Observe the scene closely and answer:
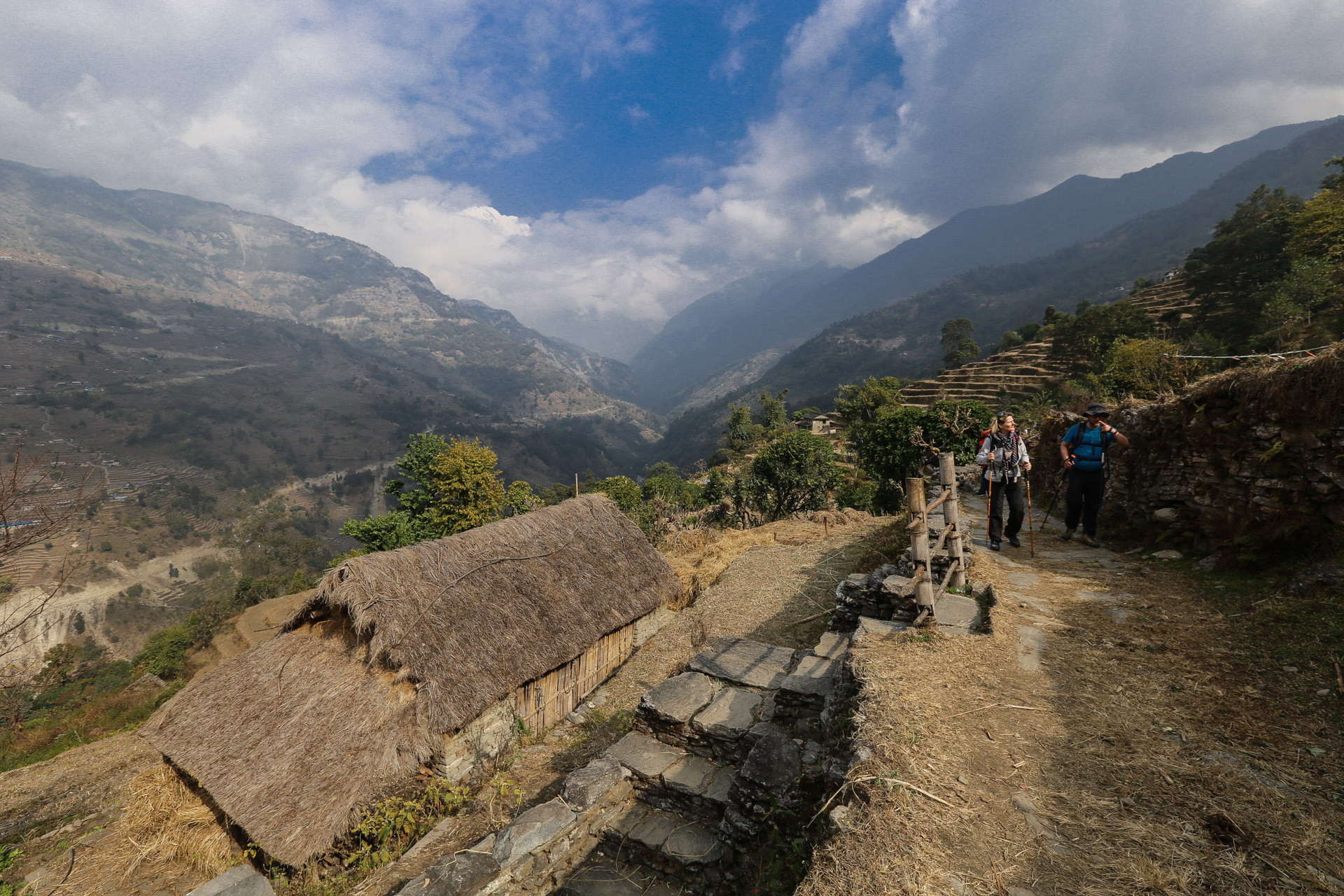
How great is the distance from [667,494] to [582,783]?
75.2ft

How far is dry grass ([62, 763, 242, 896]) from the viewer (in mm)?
6336

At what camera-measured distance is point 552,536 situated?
33.9 ft

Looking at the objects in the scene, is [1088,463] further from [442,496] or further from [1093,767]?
[442,496]

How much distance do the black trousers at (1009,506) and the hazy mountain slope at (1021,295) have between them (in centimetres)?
12459

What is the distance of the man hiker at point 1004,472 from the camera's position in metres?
7.06

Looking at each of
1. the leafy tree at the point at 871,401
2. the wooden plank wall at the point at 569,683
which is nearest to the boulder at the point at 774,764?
the wooden plank wall at the point at 569,683

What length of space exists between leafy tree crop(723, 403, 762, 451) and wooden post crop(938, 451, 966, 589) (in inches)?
2170

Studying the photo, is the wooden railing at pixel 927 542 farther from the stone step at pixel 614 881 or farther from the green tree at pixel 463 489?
→ the green tree at pixel 463 489

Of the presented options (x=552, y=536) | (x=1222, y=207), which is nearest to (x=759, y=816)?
(x=552, y=536)

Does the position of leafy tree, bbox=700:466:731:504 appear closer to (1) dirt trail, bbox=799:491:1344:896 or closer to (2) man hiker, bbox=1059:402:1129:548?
(2) man hiker, bbox=1059:402:1129:548

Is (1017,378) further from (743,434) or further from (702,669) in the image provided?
(702,669)

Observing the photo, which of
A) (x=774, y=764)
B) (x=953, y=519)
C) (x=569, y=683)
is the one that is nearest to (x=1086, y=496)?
(x=953, y=519)

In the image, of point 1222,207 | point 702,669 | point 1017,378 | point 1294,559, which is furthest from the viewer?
point 1222,207

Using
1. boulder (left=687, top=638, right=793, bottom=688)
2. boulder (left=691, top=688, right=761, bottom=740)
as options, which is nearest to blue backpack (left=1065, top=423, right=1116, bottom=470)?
boulder (left=687, top=638, right=793, bottom=688)
